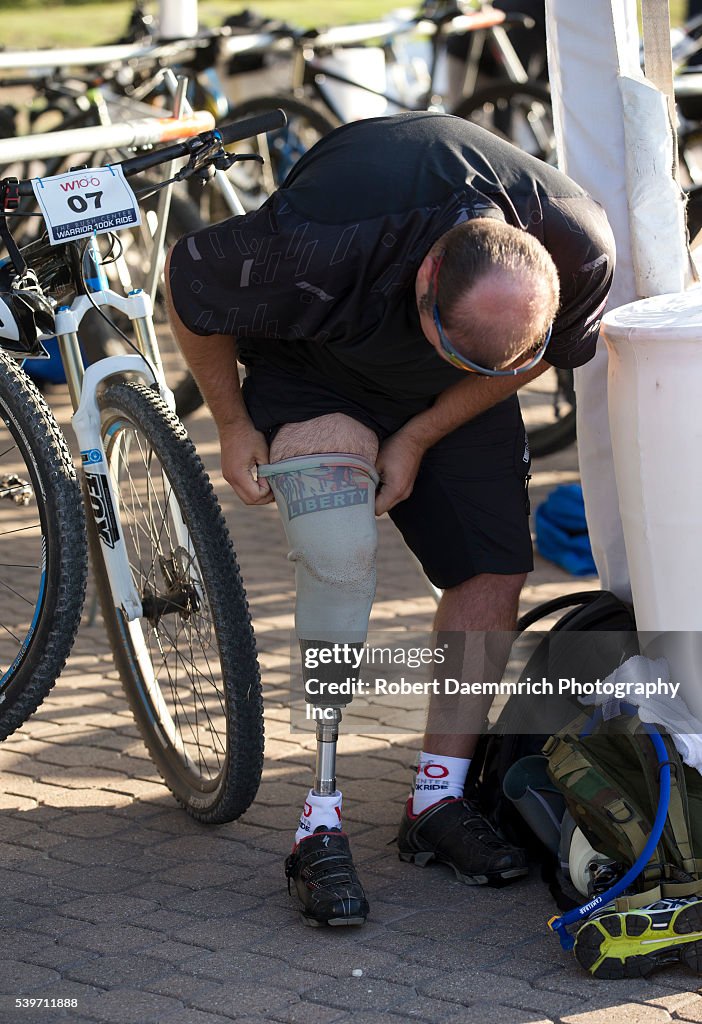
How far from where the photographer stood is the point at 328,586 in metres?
2.73

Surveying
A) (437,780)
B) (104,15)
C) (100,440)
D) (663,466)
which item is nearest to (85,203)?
(100,440)

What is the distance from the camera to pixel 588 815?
2652 mm

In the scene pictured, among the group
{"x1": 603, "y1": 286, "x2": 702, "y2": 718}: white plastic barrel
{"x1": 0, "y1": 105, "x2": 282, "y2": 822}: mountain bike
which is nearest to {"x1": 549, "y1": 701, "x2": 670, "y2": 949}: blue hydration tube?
{"x1": 603, "y1": 286, "x2": 702, "y2": 718}: white plastic barrel

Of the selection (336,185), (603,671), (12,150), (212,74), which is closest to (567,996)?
(603,671)

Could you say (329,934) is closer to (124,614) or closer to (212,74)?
(124,614)

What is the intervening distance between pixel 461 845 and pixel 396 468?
78 centimetres

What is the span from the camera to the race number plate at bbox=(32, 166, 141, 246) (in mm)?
2941

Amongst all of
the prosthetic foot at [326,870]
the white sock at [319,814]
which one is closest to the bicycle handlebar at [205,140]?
the prosthetic foot at [326,870]

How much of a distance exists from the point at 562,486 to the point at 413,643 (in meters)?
1.40

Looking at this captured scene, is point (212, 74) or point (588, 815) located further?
point (212, 74)

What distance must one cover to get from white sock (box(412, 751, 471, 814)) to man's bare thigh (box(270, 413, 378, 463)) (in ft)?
2.24

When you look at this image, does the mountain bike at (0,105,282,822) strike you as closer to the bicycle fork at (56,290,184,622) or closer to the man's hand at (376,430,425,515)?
the bicycle fork at (56,290,184,622)

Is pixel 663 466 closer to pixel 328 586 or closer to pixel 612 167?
pixel 328 586

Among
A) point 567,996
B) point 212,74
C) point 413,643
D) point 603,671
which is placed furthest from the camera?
point 212,74
